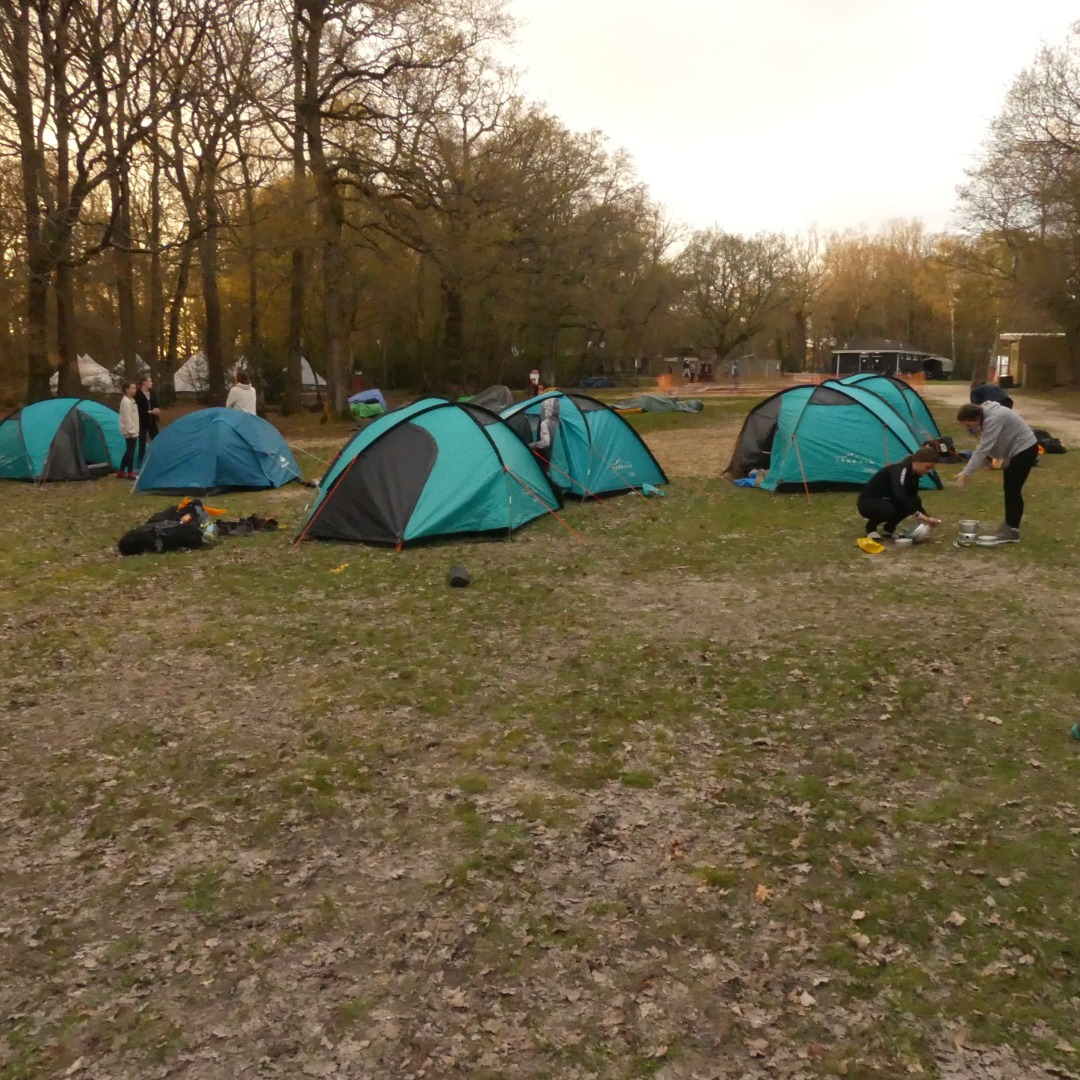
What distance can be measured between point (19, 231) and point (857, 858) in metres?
20.0

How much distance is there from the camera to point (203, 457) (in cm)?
1425

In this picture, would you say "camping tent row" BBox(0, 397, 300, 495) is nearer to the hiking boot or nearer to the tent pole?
the tent pole

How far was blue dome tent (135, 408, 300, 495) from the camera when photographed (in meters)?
14.2

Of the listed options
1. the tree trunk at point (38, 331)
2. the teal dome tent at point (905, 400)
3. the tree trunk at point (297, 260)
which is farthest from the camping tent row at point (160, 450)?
the teal dome tent at point (905, 400)

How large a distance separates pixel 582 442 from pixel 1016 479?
6.03 m

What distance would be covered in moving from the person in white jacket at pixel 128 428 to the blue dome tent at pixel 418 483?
684 centimetres

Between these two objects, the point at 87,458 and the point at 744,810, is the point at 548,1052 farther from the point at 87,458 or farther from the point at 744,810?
the point at 87,458

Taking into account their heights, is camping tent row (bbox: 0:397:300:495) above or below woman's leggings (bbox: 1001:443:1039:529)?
above

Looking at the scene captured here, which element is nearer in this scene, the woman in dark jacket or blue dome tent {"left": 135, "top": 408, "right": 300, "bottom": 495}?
the woman in dark jacket

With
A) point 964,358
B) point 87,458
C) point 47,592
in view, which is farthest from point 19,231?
point 964,358

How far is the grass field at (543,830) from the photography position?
10.9ft

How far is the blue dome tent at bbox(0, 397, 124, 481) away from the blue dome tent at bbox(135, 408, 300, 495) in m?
2.71

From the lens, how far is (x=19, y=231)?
1781 centimetres

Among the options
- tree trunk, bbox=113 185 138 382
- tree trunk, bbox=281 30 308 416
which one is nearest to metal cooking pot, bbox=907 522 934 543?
tree trunk, bbox=281 30 308 416
